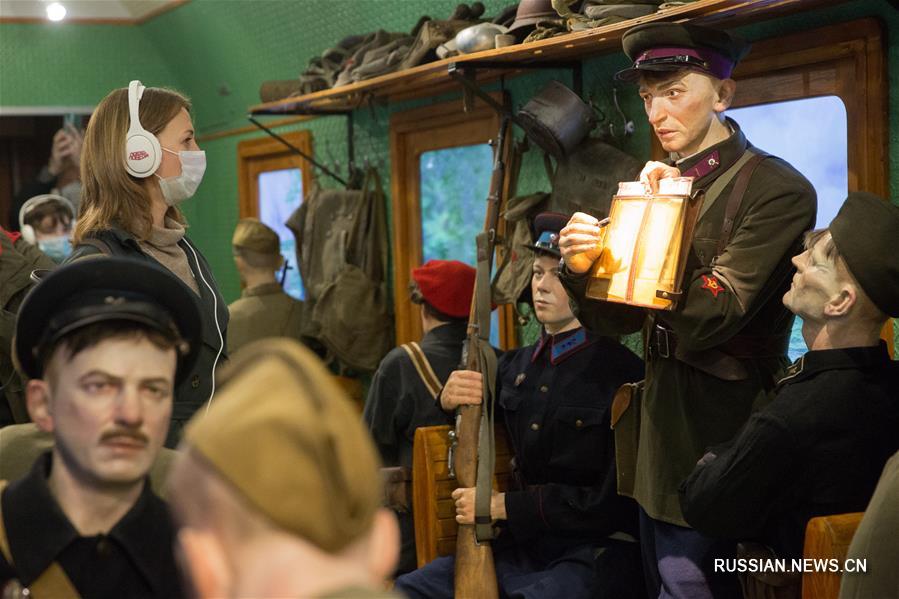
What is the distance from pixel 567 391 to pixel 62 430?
2507mm

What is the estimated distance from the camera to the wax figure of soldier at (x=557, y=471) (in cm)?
370

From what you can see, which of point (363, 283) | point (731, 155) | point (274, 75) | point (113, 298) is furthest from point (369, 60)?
point (113, 298)

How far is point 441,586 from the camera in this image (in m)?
3.98

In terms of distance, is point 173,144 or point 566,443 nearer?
point 173,144

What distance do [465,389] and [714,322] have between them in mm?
1258

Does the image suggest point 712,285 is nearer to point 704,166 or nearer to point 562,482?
point 704,166

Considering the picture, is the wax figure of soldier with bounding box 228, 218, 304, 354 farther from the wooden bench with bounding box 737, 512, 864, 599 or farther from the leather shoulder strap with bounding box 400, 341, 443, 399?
the wooden bench with bounding box 737, 512, 864, 599

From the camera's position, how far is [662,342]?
3078 millimetres

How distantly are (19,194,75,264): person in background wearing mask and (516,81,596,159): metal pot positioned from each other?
3076mm

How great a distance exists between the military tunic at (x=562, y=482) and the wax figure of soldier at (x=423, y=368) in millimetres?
572

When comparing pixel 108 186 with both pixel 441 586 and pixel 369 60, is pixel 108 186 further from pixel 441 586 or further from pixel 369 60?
pixel 369 60

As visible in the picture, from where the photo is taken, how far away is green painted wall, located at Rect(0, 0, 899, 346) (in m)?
6.46

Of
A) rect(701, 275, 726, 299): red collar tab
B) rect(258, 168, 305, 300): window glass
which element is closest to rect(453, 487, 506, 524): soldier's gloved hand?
rect(701, 275, 726, 299): red collar tab

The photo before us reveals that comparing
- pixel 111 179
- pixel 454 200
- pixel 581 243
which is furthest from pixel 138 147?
pixel 454 200
